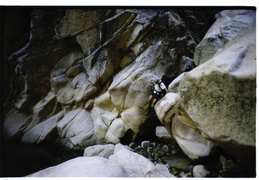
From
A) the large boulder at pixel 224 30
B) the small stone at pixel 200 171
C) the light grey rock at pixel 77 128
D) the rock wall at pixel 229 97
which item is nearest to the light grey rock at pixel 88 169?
the small stone at pixel 200 171

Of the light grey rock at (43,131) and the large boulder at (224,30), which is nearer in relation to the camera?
the large boulder at (224,30)

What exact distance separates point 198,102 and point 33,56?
34.5 ft

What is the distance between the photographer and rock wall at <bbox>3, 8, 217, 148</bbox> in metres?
8.18

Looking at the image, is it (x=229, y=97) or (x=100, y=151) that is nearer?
(x=229, y=97)

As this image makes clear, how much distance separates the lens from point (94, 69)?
945cm

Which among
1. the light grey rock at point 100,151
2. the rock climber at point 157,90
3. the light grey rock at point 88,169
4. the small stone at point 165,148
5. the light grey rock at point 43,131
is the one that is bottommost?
the small stone at point 165,148

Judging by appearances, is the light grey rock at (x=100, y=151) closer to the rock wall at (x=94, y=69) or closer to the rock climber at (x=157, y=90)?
the rock wall at (x=94, y=69)

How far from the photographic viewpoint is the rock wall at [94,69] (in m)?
8.18

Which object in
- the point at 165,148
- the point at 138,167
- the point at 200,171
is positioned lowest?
the point at 165,148

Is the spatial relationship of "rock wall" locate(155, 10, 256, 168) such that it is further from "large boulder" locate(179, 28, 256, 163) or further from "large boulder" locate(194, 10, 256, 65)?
"large boulder" locate(194, 10, 256, 65)

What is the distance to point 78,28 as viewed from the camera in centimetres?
946

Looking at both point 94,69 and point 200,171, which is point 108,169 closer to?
point 200,171

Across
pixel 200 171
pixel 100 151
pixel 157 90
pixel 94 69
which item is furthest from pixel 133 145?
pixel 94 69

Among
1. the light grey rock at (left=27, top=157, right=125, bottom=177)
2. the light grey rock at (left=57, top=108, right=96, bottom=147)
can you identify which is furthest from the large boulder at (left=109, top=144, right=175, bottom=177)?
the light grey rock at (left=57, top=108, right=96, bottom=147)
